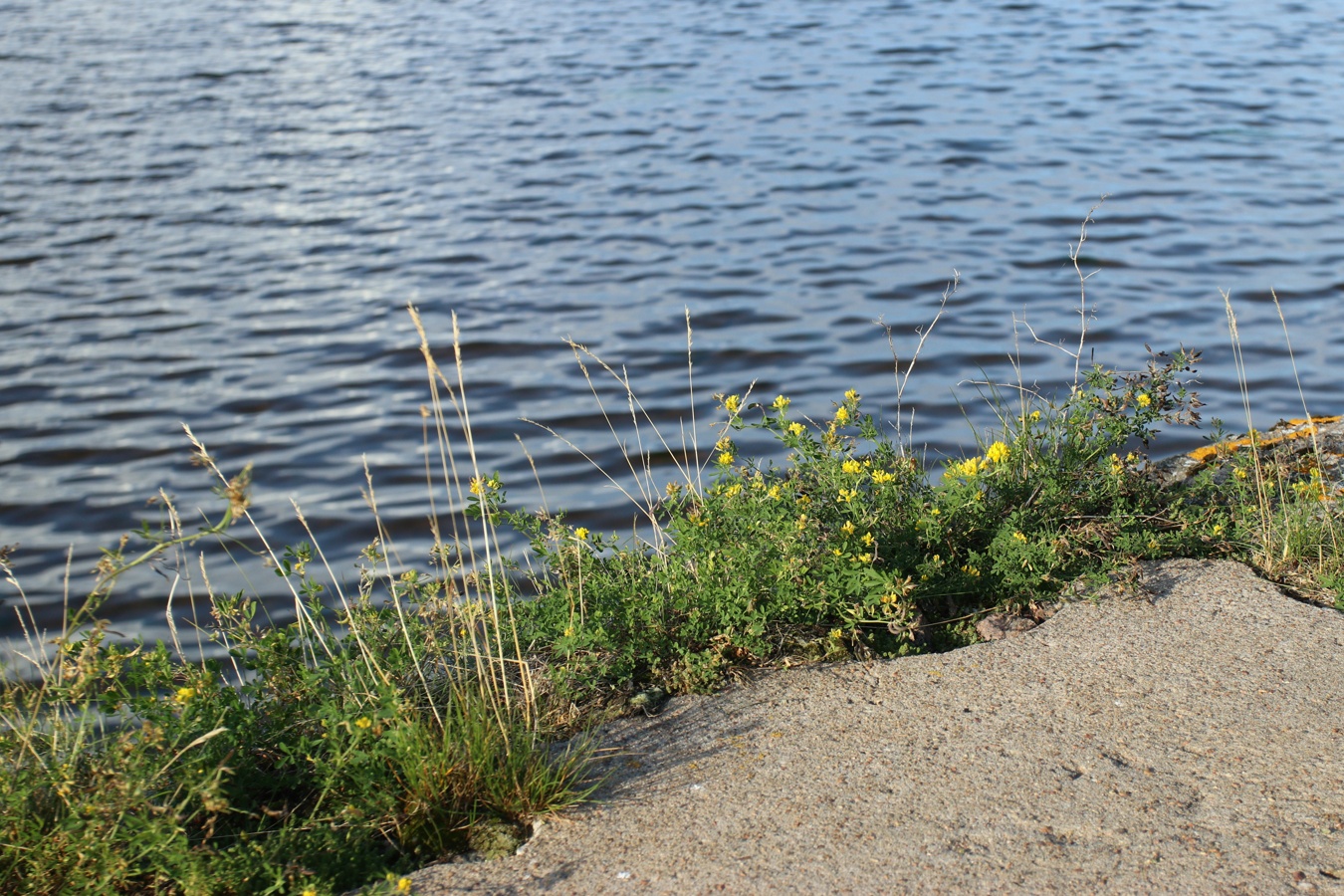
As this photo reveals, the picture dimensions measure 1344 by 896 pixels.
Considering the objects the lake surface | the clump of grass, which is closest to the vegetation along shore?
the clump of grass

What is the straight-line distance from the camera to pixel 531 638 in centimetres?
367

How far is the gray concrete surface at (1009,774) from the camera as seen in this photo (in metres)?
2.77

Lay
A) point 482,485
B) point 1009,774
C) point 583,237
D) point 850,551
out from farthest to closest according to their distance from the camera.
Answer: point 583,237 → point 850,551 → point 482,485 → point 1009,774

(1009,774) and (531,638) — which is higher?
(531,638)

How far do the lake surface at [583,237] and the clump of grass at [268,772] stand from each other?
251 cm

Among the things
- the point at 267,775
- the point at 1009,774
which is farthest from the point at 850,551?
the point at 267,775

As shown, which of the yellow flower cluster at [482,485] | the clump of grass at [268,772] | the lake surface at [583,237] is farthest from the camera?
the lake surface at [583,237]

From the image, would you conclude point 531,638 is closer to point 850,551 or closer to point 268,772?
point 268,772

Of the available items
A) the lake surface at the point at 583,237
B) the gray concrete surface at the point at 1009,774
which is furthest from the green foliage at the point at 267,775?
the lake surface at the point at 583,237

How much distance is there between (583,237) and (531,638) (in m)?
7.20

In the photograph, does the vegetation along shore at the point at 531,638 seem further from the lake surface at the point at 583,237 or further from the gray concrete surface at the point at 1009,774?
the lake surface at the point at 583,237

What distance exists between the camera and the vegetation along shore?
9.39 feet

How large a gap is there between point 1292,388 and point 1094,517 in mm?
4056

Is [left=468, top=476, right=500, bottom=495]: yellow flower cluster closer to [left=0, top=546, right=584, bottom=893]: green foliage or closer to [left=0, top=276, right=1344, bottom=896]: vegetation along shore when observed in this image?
[left=0, top=276, right=1344, bottom=896]: vegetation along shore
